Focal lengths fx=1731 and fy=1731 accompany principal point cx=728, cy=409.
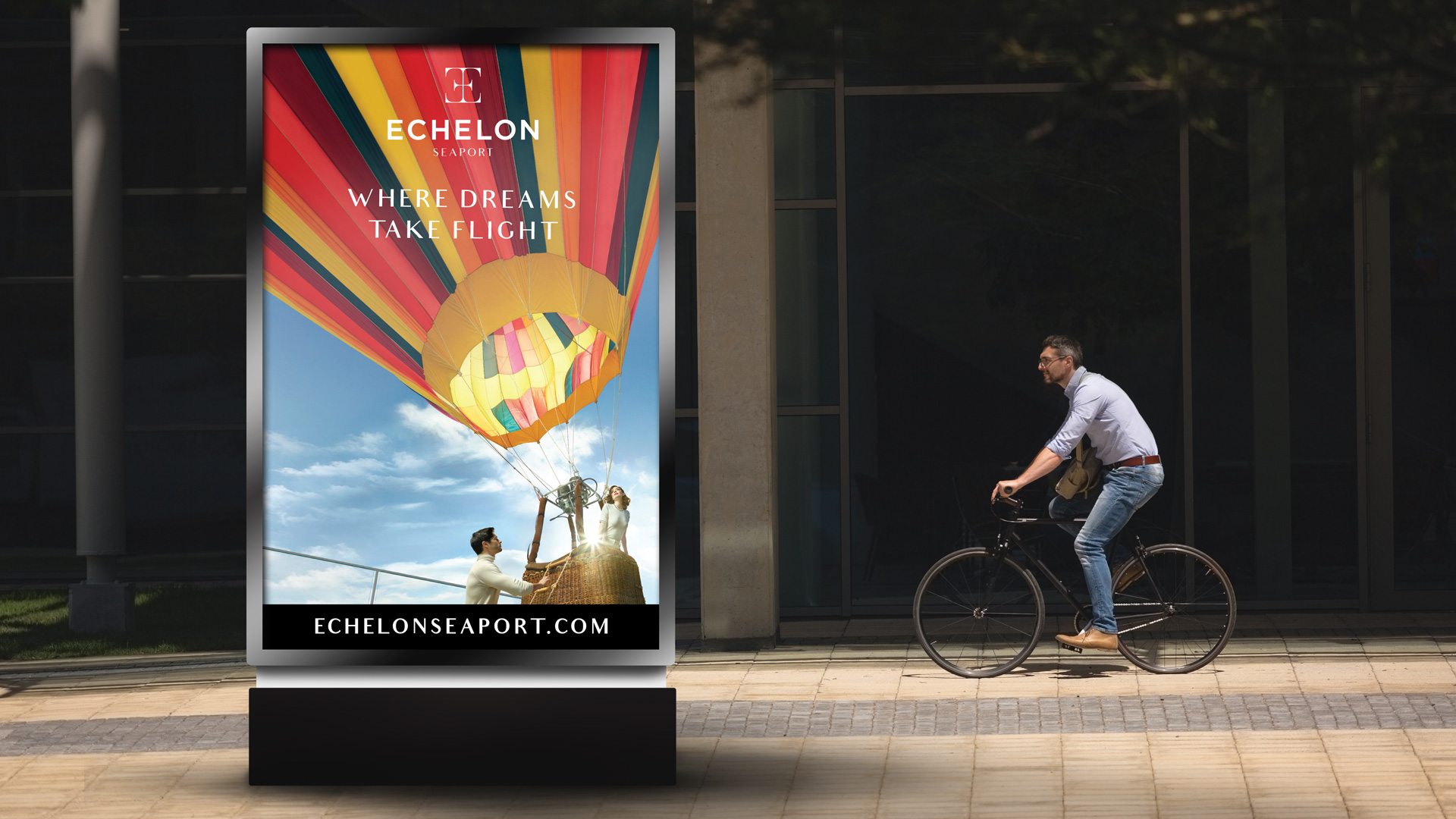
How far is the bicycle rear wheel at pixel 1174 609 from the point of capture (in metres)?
8.86

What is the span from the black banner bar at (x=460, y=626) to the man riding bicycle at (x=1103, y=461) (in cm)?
285

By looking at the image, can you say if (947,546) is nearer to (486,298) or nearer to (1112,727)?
(1112,727)

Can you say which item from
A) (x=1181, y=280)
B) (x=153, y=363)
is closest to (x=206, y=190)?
(x=153, y=363)

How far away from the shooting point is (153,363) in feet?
46.4

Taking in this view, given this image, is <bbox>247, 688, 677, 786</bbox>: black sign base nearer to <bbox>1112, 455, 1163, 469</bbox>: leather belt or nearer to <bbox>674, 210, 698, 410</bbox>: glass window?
<bbox>1112, 455, 1163, 469</bbox>: leather belt

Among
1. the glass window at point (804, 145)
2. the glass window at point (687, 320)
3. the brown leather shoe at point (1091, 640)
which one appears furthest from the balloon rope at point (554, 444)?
the glass window at point (804, 145)

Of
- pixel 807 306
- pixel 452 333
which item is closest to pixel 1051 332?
pixel 807 306

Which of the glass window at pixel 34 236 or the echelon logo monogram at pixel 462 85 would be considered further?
the glass window at pixel 34 236

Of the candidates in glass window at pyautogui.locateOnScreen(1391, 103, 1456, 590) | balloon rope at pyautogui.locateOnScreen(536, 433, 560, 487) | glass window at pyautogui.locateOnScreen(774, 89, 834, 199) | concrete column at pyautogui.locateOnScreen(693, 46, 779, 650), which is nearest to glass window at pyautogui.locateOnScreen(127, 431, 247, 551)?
concrete column at pyautogui.locateOnScreen(693, 46, 779, 650)

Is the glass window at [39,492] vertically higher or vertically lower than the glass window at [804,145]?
lower

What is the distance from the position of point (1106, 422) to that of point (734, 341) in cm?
232

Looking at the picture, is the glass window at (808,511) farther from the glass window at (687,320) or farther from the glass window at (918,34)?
the glass window at (918,34)

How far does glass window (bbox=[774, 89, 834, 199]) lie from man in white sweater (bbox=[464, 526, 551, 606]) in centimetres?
494

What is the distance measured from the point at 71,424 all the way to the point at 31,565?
1.18m
